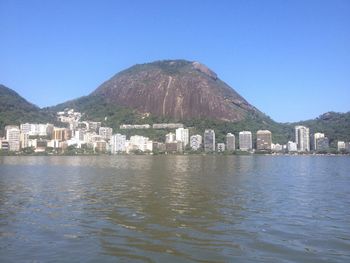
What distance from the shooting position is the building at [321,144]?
187000 millimetres

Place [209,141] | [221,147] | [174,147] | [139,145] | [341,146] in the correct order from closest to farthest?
[139,145] < [174,147] < [221,147] < [209,141] < [341,146]

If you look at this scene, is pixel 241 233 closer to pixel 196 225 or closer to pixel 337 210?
pixel 196 225

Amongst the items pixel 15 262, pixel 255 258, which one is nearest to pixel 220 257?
pixel 255 258

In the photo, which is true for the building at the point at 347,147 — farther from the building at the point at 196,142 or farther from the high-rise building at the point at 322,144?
the building at the point at 196,142

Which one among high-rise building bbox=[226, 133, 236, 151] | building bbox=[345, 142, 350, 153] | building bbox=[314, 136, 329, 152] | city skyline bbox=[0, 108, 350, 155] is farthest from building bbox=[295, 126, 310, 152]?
high-rise building bbox=[226, 133, 236, 151]

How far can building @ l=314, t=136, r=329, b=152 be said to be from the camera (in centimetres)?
18700

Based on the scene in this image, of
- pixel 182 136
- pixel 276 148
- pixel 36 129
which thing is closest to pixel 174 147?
pixel 182 136

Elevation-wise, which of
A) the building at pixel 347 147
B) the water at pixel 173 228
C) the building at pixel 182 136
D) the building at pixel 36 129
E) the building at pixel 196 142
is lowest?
the water at pixel 173 228

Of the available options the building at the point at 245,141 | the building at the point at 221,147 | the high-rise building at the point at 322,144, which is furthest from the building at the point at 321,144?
the building at the point at 221,147

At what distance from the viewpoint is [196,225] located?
13383 millimetres

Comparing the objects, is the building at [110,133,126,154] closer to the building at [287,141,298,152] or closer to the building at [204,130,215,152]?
the building at [204,130,215,152]

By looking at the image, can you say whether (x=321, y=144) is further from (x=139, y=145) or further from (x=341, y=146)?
(x=139, y=145)

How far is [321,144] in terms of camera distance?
18788cm

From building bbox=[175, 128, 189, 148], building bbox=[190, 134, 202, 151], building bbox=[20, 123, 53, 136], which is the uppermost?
building bbox=[20, 123, 53, 136]
